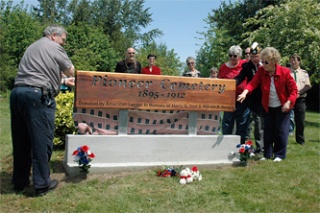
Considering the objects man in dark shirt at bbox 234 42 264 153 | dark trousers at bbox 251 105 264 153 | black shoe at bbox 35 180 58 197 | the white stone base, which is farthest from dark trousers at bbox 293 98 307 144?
black shoe at bbox 35 180 58 197

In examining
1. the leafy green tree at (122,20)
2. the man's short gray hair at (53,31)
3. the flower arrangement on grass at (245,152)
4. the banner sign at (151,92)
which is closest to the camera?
the man's short gray hair at (53,31)

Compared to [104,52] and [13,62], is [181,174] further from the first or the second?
[104,52]

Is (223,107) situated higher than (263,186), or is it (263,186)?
(223,107)

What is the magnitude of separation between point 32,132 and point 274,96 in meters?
3.66

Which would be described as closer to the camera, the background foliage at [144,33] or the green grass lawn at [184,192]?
the green grass lawn at [184,192]

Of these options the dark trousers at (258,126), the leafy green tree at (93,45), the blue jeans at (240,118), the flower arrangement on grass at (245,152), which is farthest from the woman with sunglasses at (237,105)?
the leafy green tree at (93,45)

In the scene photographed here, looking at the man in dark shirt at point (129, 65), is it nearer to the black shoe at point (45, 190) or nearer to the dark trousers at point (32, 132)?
the dark trousers at point (32, 132)

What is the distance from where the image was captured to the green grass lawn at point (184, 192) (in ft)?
13.1

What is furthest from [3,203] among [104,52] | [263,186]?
[104,52]

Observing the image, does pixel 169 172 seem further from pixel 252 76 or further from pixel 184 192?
pixel 252 76

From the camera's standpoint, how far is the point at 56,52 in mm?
4258

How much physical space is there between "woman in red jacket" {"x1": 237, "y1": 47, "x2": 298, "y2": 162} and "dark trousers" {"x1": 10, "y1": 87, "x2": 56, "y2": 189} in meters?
2.88

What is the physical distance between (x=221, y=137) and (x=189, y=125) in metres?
0.55

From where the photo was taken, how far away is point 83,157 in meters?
4.63
